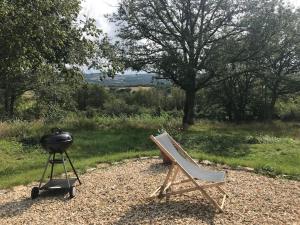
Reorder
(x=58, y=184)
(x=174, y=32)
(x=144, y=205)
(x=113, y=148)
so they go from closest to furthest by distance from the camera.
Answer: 1. (x=144, y=205)
2. (x=58, y=184)
3. (x=113, y=148)
4. (x=174, y=32)

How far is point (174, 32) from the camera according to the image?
2097 centimetres

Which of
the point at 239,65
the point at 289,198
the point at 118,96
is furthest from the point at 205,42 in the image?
the point at 118,96

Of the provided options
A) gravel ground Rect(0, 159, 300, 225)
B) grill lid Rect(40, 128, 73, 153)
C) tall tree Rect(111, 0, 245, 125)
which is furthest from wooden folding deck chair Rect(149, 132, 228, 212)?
tall tree Rect(111, 0, 245, 125)

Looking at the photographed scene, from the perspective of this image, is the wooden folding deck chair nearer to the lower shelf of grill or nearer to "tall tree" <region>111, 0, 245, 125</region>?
the lower shelf of grill

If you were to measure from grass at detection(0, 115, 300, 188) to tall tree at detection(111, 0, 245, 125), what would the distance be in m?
3.43

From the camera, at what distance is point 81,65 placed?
13.2 meters

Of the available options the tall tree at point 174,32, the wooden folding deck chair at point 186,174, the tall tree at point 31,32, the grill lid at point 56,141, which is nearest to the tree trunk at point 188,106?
the tall tree at point 174,32

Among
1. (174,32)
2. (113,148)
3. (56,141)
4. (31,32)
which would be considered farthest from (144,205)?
(174,32)

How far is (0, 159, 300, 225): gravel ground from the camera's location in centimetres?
605

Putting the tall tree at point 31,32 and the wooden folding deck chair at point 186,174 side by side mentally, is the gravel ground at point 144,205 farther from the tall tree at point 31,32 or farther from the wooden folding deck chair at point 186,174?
the tall tree at point 31,32

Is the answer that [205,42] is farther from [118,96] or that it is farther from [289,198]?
[118,96]

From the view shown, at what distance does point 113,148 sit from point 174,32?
9.24m

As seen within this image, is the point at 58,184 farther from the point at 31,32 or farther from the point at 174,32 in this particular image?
the point at 174,32

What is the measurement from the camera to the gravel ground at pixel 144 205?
19.9ft
